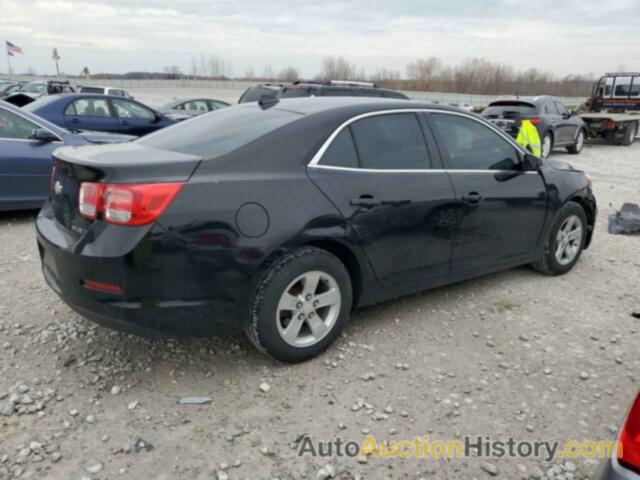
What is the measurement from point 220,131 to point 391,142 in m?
1.14

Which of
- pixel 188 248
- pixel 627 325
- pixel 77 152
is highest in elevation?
pixel 77 152

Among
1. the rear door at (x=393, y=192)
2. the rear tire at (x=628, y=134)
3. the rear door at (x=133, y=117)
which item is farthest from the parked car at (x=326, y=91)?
the rear tire at (x=628, y=134)

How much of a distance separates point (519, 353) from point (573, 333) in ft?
1.98

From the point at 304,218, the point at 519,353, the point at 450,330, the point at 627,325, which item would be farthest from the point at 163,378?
the point at 627,325

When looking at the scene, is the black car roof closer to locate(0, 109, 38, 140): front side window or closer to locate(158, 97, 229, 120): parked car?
locate(0, 109, 38, 140): front side window

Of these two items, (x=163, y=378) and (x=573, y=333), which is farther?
(x=573, y=333)

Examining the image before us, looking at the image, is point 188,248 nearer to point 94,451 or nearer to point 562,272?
point 94,451

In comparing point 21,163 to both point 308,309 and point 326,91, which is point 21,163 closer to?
point 308,309

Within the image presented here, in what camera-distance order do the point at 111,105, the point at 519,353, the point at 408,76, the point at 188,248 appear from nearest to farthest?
the point at 188,248 < the point at 519,353 < the point at 111,105 < the point at 408,76

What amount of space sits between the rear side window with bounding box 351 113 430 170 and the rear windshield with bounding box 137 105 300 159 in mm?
467

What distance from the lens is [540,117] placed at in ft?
44.0

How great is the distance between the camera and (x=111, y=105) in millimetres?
10695

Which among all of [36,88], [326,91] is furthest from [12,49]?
[326,91]

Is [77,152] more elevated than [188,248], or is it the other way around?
[77,152]
